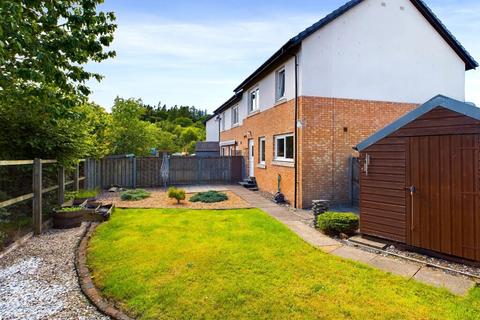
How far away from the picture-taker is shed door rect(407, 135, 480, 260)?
5.17 m

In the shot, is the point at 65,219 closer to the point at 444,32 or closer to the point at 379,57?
the point at 379,57

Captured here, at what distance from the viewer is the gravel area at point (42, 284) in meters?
3.70

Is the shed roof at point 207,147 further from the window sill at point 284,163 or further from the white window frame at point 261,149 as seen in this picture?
the window sill at point 284,163

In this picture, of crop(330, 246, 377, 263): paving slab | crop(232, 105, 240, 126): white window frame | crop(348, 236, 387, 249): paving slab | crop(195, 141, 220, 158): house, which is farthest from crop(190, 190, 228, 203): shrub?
crop(195, 141, 220, 158): house

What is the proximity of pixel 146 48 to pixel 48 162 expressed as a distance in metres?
7.74

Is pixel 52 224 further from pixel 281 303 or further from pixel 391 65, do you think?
pixel 391 65

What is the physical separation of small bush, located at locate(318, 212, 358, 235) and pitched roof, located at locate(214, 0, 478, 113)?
6364mm

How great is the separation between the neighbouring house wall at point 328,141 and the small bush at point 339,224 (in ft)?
10.8

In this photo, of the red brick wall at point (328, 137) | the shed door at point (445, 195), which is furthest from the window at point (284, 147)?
the shed door at point (445, 195)

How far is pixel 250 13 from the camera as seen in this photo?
38.4ft

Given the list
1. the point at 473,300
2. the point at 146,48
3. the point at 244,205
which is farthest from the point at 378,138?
the point at 146,48

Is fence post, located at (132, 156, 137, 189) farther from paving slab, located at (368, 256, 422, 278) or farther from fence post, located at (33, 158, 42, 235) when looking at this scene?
paving slab, located at (368, 256, 422, 278)

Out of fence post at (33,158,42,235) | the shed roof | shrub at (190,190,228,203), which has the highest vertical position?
the shed roof

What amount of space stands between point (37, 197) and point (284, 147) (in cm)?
881
